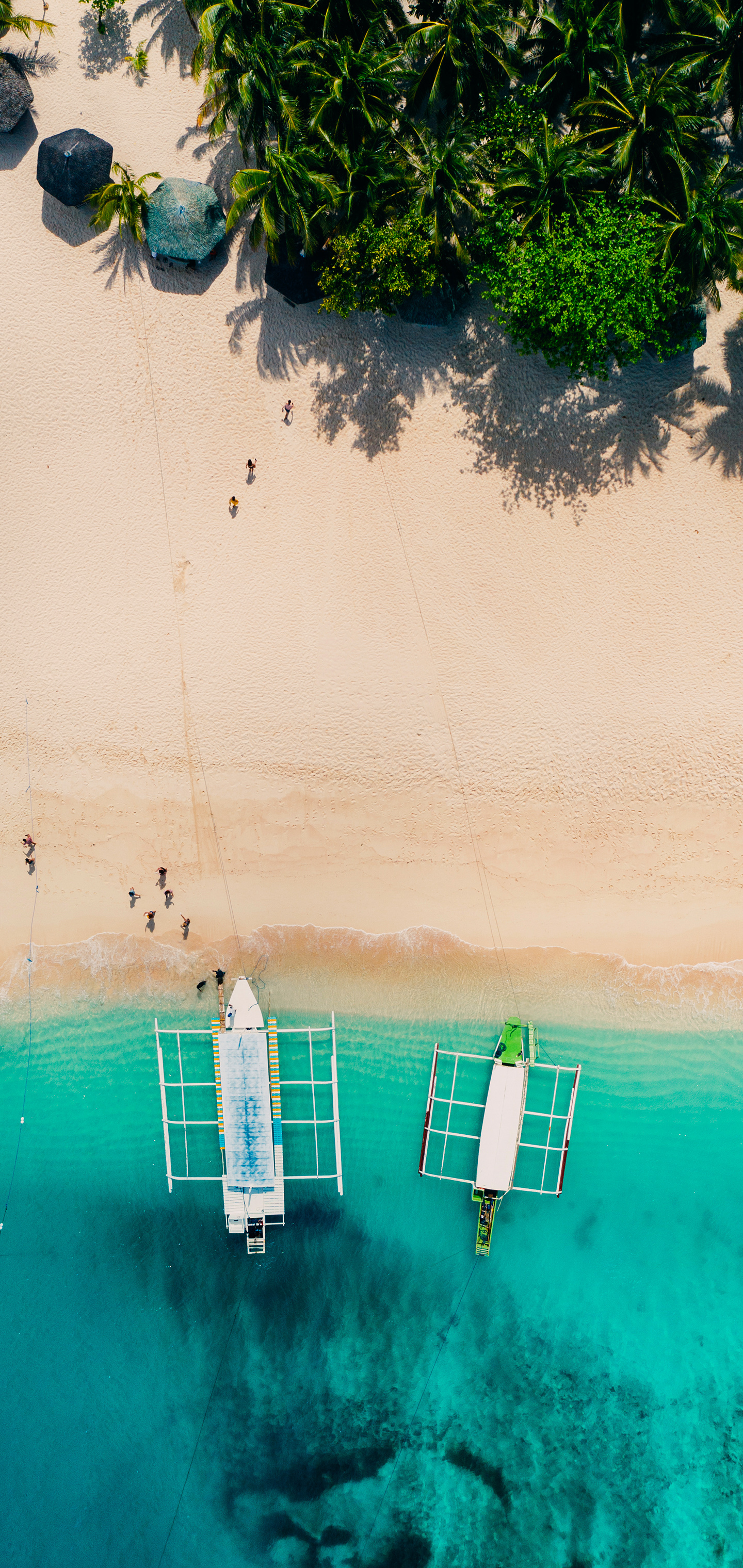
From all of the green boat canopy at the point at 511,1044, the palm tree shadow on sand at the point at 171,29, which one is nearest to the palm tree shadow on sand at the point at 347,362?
the palm tree shadow on sand at the point at 171,29

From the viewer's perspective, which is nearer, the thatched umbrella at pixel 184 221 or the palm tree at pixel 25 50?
the thatched umbrella at pixel 184 221

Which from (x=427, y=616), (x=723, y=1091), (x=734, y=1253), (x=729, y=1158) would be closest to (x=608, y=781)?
(x=427, y=616)

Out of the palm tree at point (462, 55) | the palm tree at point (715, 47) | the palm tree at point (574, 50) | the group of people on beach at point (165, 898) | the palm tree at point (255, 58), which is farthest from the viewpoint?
the group of people on beach at point (165, 898)

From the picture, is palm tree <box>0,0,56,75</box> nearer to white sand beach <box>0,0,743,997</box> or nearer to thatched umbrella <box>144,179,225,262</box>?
white sand beach <box>0,0,743,997</box>

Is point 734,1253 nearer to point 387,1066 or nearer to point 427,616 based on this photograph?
point 387,1066

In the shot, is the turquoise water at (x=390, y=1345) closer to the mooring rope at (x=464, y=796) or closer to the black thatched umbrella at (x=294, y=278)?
the mooring rope at (x=464, y=796)

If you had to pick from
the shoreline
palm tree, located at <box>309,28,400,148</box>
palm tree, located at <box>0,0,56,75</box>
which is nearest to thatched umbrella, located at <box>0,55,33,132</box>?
Result: palm tree, located at <box>0,0,56,75</box>
